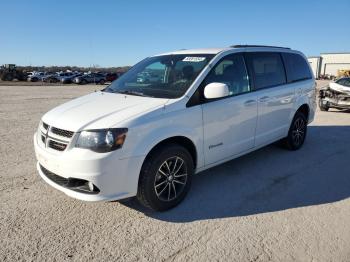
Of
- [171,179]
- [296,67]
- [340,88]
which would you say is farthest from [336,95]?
[171,179]

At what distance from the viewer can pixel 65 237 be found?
3271 mm

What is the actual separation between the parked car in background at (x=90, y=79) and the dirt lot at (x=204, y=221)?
3996 centimetres

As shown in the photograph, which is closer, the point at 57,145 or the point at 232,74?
the point at 57,145

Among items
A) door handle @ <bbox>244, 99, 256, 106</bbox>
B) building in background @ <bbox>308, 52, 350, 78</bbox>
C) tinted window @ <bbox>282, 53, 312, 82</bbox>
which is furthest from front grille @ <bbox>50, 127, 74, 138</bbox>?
building in background @ <bbox>308, 52, 350, 78</bbox>

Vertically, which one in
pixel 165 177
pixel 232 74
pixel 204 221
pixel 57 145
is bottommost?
pixel 204 221

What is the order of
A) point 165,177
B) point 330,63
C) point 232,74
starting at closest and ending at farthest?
point 165,177 < point 232,74 < point 330,63

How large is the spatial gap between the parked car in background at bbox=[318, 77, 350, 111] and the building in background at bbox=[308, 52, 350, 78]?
250 feet

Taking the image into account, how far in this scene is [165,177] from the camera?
3.82 meters

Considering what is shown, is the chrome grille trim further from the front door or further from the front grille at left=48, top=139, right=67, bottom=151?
the front door

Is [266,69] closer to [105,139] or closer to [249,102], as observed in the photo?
[249,102]

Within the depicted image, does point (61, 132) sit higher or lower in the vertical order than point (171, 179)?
higher

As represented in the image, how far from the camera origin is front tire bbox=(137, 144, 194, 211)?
11.8 ft

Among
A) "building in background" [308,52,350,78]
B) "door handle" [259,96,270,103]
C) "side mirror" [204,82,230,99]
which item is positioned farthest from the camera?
"building in background" [308,52,350,78]

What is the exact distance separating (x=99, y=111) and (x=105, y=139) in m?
0.55
